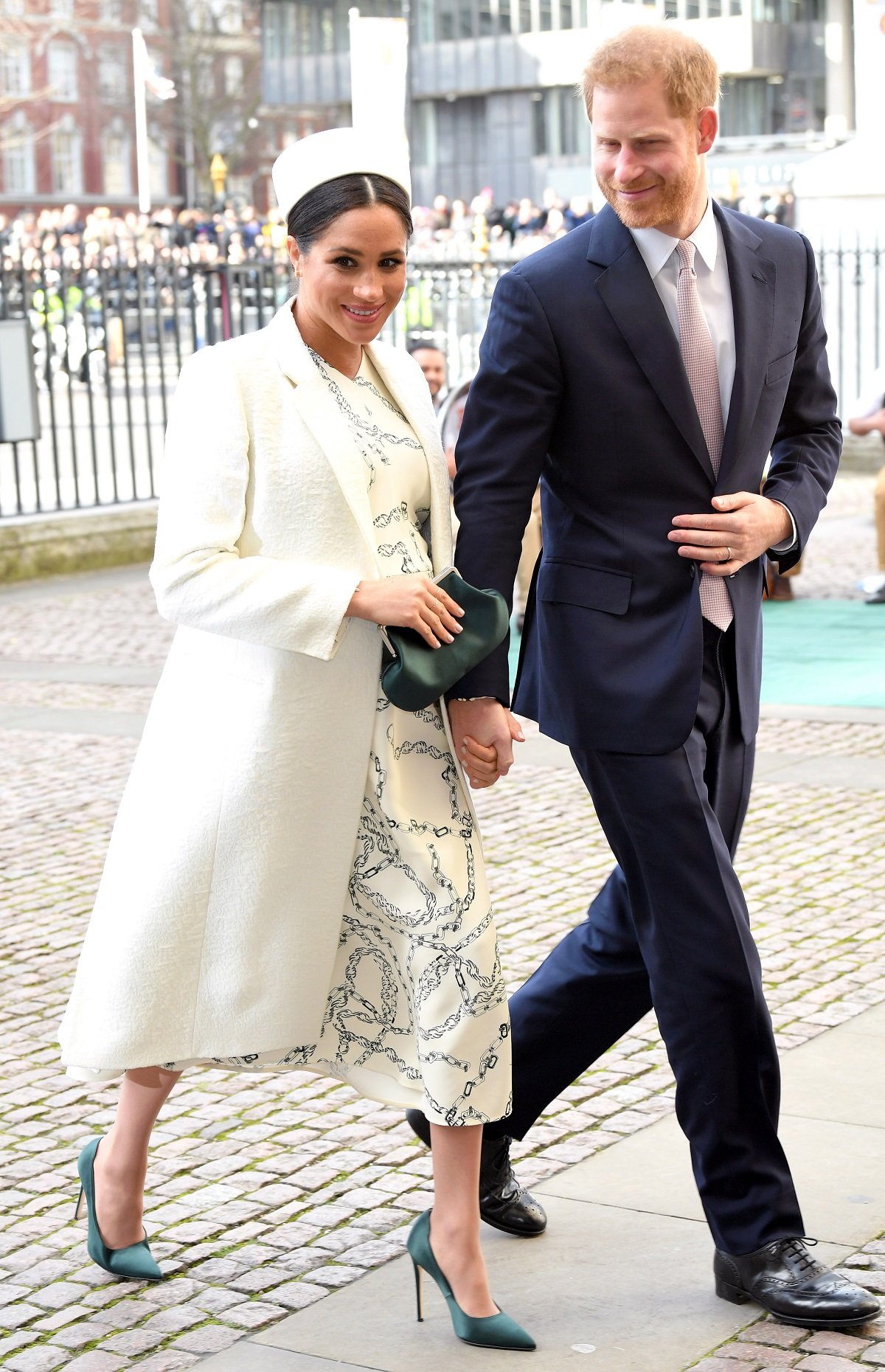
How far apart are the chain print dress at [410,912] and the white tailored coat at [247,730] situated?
34 mm

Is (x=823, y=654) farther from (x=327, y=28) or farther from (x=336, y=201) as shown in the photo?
(x=327, y=28)

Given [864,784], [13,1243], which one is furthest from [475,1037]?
[864,784]

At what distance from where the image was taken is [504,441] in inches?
120

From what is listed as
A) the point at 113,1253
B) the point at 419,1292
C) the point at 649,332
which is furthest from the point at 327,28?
the point at 419,1292

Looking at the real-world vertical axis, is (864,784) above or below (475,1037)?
below

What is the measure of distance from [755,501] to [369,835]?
2.65ft

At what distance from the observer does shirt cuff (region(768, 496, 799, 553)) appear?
322 centimetres

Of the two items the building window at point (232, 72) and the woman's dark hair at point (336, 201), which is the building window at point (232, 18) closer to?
the building window at point (232, 72)

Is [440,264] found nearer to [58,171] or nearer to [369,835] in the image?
[369,835]

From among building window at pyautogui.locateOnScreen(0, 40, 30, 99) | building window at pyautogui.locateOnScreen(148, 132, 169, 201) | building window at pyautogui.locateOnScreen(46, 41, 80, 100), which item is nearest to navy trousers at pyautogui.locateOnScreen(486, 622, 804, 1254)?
building window at pyautogui.locateOnScreen(0, 40, 30, 99)

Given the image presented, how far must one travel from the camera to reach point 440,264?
1767 cm

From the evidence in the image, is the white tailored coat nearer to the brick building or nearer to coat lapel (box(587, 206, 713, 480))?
coat lapel (box(587, 206, 713, 480))

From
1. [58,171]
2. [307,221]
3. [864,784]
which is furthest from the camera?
[58,171]

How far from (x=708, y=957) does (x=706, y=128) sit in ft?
4.24
